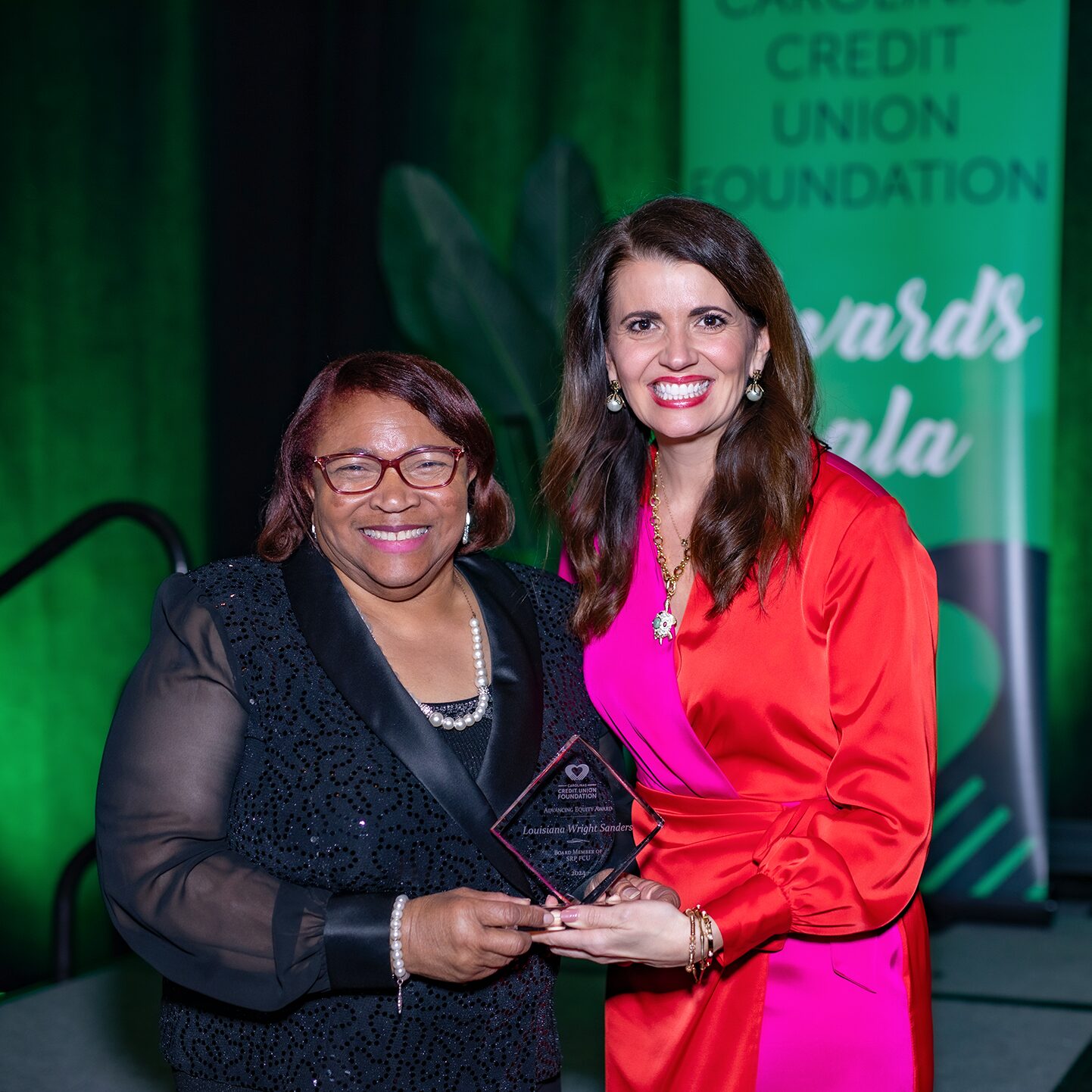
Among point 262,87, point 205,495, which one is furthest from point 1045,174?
point 205,495

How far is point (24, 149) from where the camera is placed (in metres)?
4.94

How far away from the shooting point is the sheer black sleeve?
167 cm

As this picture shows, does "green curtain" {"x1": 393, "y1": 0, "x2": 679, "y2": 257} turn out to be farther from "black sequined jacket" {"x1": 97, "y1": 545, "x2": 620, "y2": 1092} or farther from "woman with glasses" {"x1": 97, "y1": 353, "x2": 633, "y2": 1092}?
"black sequined jacket" {"x1": 97, "y1": 545, "x2": 620, "y2": 1092}

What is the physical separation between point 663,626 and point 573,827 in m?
0.37

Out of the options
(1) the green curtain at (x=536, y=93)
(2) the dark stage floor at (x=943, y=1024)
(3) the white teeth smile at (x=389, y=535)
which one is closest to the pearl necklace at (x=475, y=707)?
(3) the white teeth smile at (x=389, y=535)

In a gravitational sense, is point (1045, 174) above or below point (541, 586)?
above

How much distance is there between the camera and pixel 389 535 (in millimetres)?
1909

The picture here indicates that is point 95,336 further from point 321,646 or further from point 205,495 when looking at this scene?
point 321,646

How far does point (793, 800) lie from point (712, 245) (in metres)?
0.78

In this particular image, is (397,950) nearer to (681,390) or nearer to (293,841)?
(293,841)

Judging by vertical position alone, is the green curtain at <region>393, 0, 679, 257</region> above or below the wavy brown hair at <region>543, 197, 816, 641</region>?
above

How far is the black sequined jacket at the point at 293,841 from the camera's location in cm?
168

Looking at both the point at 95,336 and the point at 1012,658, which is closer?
the point at 1012,658

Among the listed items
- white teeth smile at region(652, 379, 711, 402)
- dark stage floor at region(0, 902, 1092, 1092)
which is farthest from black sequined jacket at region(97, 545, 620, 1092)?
dark stage floor at region(0, 902, 1092, 1092)
